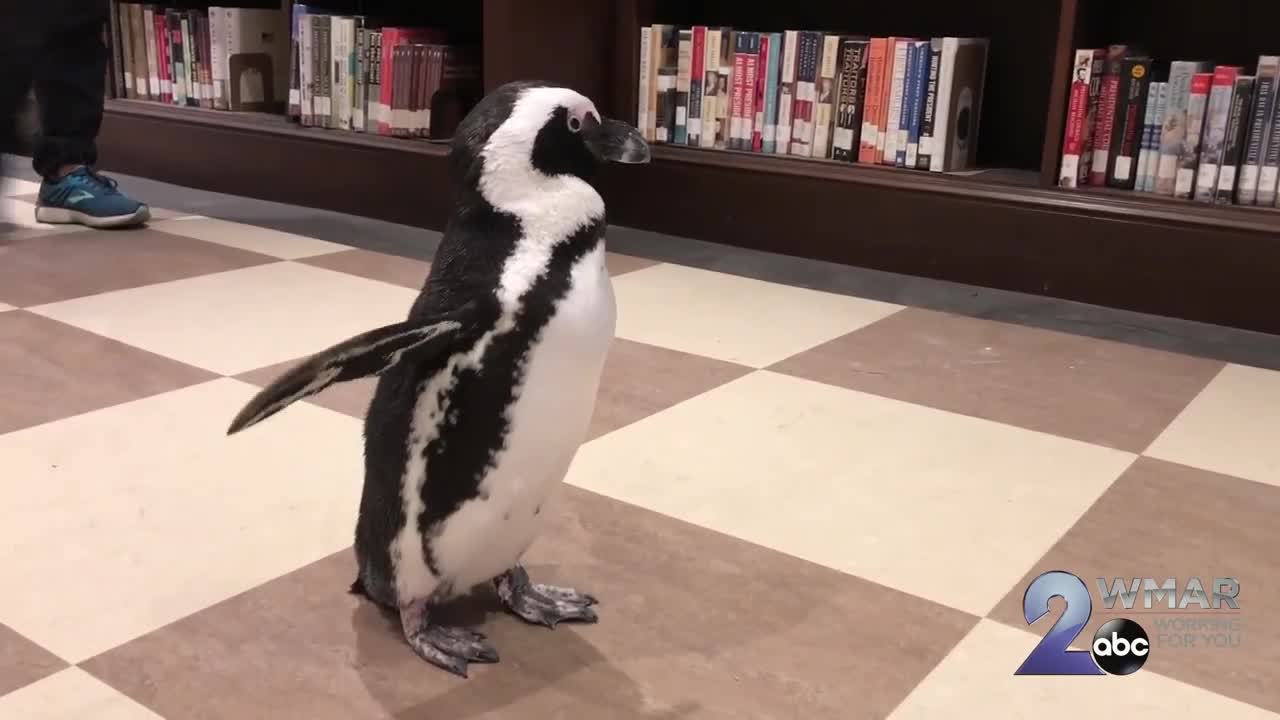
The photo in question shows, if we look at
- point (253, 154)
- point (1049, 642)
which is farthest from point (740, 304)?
point (253, 154)

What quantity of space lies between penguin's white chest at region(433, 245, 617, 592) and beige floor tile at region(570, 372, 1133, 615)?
30 cm

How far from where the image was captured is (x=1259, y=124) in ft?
5.58

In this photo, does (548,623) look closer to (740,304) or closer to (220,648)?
(220,648)

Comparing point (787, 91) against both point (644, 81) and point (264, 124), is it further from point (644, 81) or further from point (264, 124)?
point (264, 124)

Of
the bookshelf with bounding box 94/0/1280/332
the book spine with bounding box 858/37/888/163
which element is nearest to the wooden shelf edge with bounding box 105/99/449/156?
the bookshelf with bounding box 94/0/1280/332

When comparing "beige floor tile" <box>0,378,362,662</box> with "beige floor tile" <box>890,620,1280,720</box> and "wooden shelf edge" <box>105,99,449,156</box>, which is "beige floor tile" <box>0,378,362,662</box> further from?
"wooden shelf edge" <box>105,99,449,156</box>

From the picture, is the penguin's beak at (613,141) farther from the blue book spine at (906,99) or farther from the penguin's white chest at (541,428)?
the blue book spine at (906,99)

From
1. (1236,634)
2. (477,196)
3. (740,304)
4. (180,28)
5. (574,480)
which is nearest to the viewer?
(477,196)

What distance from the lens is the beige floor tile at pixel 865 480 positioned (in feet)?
3.31

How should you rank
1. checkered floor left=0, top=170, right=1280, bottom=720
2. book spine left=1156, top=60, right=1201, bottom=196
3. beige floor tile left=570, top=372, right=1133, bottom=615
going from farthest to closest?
book spine left=1156, top=60, right=1201, bottom=196 → beige floor tile left=570, top=372, right=1133, bottom=615 → checkered floor left=0, top=170, right=1280, bottom=720

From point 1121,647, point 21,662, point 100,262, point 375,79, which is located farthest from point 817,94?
point 21,662

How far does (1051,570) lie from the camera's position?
98 cm

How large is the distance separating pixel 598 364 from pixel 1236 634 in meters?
0.55

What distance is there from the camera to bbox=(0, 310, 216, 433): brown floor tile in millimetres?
1301
